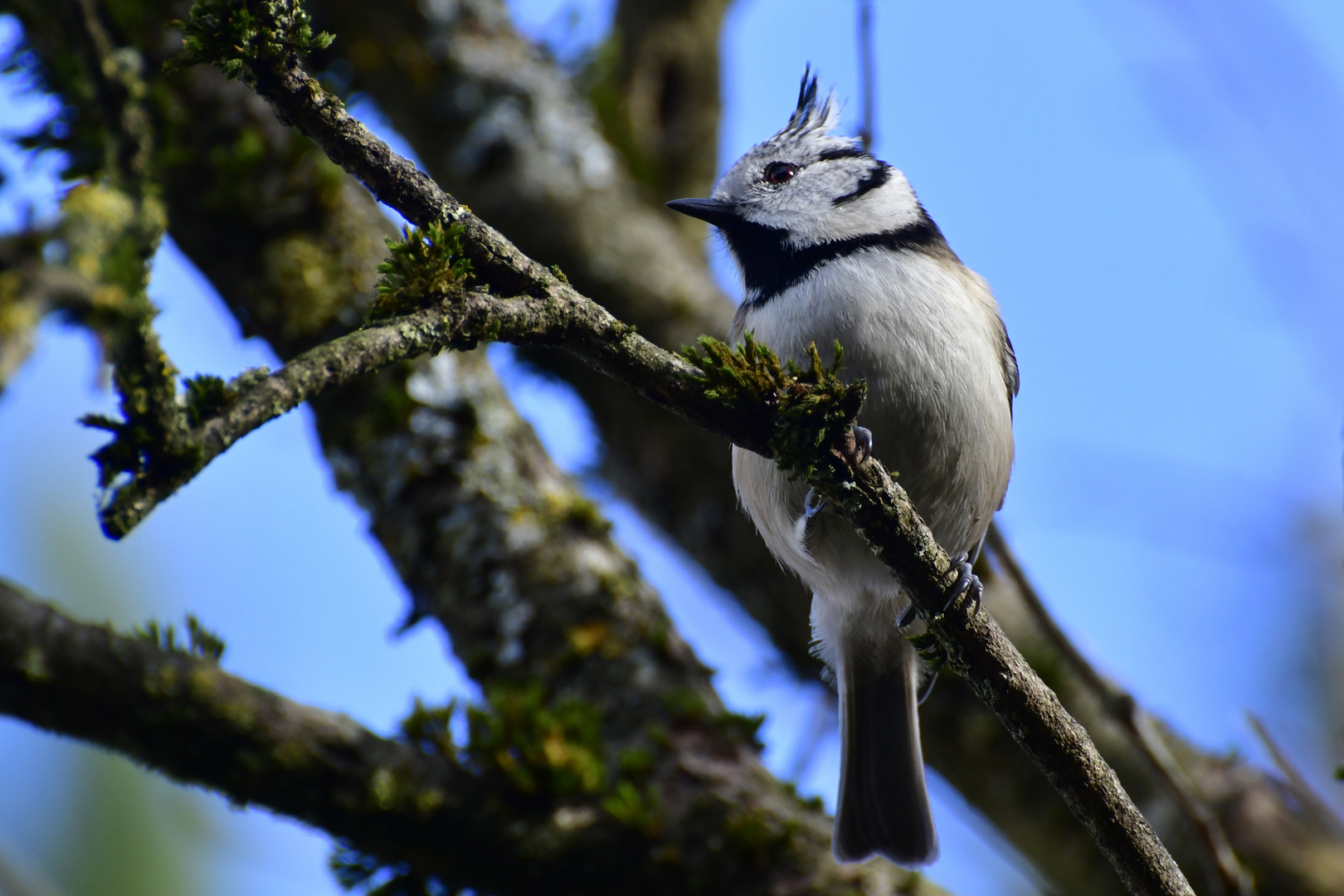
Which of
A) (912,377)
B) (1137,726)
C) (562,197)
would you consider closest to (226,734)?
(912,377)

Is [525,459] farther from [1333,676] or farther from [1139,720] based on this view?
[1333,676]

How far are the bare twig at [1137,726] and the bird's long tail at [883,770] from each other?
0.51 m

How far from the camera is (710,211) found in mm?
A: 3682

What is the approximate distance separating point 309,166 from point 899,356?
8.45ft

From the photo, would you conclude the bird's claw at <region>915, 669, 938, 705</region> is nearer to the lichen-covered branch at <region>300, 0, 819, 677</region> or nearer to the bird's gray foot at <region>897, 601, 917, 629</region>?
the bird's gray foot at <region>897, 601, 917, 629</region>

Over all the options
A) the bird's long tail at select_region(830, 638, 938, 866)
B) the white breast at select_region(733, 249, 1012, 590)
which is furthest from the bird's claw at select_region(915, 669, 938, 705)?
the white breast at select_region(733, 249, 1012, 590)

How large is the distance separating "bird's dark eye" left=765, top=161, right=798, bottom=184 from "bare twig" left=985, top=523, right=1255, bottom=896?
1515mm

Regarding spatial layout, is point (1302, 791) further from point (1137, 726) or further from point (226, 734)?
point (226, 734)

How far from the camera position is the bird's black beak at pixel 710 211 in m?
3.67

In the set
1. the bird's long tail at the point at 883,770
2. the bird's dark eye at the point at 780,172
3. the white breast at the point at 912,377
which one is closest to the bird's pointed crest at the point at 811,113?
the bird's dark eye at the point at 780,172

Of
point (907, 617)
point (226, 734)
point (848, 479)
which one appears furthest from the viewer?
point (907, 617)

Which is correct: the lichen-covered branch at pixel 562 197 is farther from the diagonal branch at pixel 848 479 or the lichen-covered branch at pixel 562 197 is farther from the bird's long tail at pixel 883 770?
the diagonal branch at pixel 848 479

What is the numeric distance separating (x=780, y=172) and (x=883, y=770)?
2183 mm

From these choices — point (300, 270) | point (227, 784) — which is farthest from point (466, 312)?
point (300, 270)
